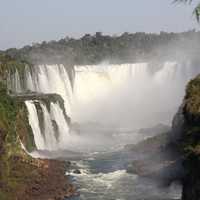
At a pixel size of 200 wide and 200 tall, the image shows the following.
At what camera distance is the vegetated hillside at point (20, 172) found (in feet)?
90.8

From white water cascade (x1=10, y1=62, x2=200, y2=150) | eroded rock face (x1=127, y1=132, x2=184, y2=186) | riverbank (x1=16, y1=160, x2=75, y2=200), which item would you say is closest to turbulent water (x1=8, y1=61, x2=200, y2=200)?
white water cascade (x1=10, y1=62, x2=200, y2=150)

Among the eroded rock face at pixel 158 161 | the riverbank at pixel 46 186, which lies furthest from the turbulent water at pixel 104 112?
the riverbank at pixel 46 186

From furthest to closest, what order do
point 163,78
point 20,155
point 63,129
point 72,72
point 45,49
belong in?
point 45,49, point 163,78, point 72,72, point 63,129, point 20,155

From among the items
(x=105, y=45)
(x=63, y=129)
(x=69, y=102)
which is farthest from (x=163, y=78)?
(x=105, y=45)

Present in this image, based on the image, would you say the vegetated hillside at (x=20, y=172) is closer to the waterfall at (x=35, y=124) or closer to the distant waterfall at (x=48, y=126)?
the waterfall at (x=35, y=124)

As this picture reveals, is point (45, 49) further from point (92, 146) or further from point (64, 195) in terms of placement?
point (64, 195)

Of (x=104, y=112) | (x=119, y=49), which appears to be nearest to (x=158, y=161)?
(x=104, y=112)

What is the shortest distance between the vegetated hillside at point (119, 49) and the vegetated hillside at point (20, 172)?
134 feet

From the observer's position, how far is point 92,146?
42.7 metres

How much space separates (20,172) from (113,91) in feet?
128

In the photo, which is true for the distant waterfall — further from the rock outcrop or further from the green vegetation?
the rock outcrop

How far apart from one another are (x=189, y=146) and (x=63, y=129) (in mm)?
24088

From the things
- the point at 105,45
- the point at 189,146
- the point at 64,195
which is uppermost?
the point at 189,146

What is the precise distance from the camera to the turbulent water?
30.2 m
